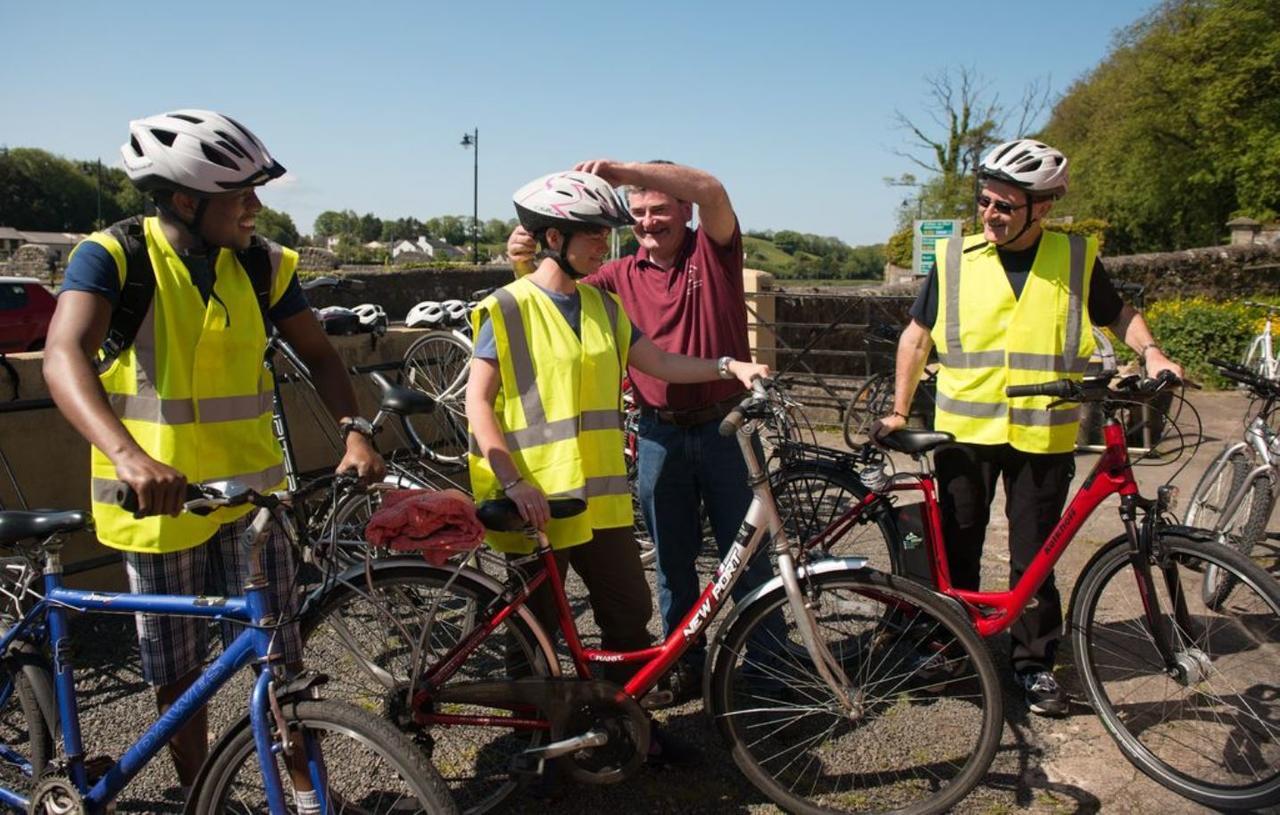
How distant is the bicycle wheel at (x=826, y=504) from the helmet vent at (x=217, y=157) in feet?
7.12

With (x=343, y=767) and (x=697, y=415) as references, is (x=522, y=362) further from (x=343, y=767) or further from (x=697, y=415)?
(x=343, y=767)

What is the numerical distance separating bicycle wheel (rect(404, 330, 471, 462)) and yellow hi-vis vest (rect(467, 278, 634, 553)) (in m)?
2.94

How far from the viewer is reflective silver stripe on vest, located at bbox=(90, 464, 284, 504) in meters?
2.40

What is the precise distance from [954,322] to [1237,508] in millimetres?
2066

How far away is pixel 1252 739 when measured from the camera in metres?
3.13

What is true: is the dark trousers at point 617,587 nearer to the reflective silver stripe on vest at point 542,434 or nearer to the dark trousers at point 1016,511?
the reflective silver stripe on vest at point 542,434

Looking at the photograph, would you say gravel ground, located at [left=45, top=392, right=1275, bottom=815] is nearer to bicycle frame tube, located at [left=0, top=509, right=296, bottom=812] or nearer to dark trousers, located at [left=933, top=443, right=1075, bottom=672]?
dark trousers, located at [left=933, top=443, right=1075, bottom=672]

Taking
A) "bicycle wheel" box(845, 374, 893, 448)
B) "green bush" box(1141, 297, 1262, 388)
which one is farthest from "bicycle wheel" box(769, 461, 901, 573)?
"green bush" box(1141, 297, 1262, 388)

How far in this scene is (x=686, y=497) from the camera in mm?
3490

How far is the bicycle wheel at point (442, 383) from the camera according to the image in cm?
597

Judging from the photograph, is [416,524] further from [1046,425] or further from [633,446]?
[633,446]

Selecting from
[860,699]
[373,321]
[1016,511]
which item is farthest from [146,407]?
[373,321]

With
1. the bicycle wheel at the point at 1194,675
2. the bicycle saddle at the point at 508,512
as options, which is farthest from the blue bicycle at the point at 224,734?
the bicycle wheel at the point at 1194,675

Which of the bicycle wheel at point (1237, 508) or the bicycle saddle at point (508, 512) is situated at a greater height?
the bicycle saddle at point (508, 512)
